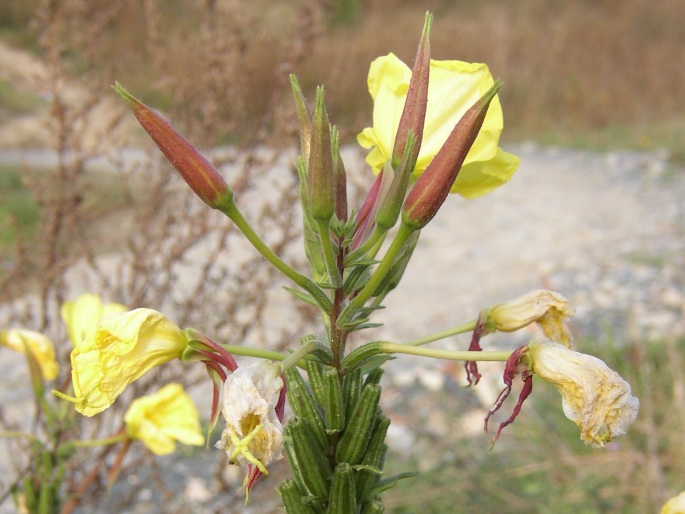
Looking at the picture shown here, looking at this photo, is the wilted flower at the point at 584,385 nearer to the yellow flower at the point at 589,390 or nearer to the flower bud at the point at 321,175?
the yellow flower at the point at 589,390

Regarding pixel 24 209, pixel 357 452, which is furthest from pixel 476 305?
pixel 357 452

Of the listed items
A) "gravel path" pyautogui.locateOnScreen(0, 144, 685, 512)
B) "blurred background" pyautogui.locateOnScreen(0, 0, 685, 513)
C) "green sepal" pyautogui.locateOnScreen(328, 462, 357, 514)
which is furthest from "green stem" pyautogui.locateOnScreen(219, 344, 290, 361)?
"gravel path" pyautogui.locateOnScreen(0, 144, 685, 512)

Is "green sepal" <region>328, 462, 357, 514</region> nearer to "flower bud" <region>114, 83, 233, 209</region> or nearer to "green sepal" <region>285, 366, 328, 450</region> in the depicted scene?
"green sepal" <region>285, 366, 328, 450</region>

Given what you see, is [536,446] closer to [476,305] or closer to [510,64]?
[476,305]

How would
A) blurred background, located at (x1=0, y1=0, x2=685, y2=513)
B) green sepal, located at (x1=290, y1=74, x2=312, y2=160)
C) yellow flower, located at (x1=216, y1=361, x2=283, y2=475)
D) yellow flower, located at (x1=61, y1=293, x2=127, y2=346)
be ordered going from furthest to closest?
blurred background, located at (x1=0, y1=0, x2=685, y2=513)
yellow flower, located at (x1=61, y1=293, x2=127, y2=346)
green sepal, located at (x1=290, y1=74, x2=312, y2=160)
yellow flower, located at (x1=216, y1=361, x2=283, y2=475)

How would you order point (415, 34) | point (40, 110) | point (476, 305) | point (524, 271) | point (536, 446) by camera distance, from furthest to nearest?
point (415, 34) < point (40, 110) < point (524, 271) < point (476, 305) < point (536, 446)

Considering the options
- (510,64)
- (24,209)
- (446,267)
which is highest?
(510,64)
